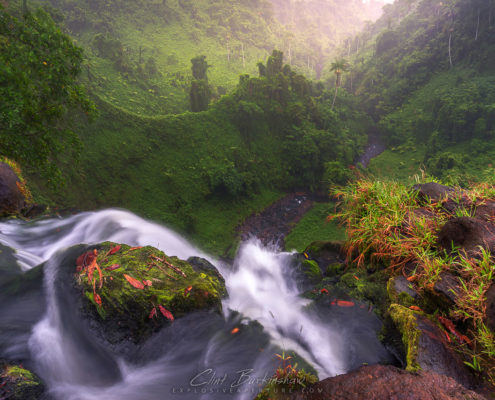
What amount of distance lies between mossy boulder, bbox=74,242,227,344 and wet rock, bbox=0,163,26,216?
136 inches

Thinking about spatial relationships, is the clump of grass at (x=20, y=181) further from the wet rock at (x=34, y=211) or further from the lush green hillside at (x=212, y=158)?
the lush green hillside at (x=212, y=158)

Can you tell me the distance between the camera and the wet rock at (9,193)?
575 centimetres

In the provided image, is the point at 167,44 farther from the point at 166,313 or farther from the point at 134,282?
the point at 166,313

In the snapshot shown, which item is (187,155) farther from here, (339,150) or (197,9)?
(197,9)

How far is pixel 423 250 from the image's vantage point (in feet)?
12.8

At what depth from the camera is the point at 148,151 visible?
472 inches

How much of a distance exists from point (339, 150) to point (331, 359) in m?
15.1

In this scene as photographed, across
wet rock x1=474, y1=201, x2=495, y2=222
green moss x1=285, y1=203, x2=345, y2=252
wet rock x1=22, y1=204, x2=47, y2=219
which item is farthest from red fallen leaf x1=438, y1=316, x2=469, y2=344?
wet rock x1=22, y1=204, x2=47, y2=219

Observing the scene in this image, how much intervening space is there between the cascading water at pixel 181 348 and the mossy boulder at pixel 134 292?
20cm

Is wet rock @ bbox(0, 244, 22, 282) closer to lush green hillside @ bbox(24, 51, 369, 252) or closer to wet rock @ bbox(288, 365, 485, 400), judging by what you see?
lush green hillside @ bbox(24, 51, 369, 252)

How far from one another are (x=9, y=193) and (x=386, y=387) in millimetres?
8303

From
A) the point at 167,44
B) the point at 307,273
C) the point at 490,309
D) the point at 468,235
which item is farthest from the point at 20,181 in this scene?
the point at 167,44

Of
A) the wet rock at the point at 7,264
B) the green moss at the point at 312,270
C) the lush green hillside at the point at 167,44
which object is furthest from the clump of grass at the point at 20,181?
the lush green hillside at the point at 167,44

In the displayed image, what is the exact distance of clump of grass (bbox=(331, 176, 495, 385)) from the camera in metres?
2.61
